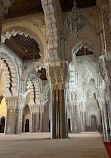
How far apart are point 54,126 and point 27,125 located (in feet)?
55.5

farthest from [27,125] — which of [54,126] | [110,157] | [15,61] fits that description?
[110,157]

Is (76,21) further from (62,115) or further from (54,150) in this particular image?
(54,150)

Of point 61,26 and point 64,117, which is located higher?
point 61,26

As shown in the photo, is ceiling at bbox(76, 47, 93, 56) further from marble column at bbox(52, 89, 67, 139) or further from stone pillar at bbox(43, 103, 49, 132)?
stone pillar at bbox(43, 103, 49, 132)

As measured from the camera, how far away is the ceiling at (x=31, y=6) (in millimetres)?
8727

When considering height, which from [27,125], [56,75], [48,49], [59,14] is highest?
[59,14]

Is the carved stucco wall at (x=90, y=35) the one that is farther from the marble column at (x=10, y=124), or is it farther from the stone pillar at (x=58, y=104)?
the marble column at (x=10, y=124)

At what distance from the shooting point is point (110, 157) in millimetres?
2594

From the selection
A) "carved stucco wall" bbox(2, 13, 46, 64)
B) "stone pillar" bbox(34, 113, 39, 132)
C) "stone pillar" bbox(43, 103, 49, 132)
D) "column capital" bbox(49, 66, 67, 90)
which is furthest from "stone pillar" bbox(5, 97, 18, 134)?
"stone pillar" bbox(43, 103, 49, 132)

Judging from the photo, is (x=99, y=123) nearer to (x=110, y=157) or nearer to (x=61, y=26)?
(x=61, y=26)

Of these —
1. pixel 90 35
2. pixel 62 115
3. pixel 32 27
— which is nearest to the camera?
pixel 62 115

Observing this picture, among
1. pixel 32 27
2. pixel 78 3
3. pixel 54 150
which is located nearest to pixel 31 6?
pixel 32 27

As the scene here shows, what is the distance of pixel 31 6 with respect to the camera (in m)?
9.23

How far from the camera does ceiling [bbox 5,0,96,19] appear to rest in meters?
8.73
